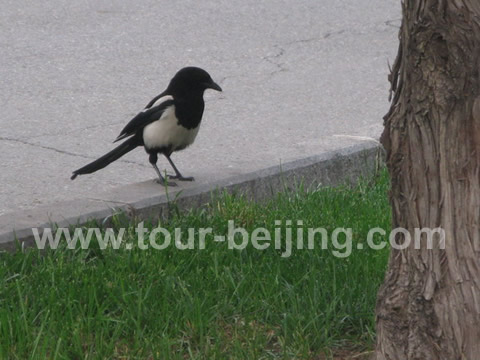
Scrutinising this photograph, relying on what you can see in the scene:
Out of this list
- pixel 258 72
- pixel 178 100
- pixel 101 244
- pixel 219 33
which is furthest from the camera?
pixel 219 33

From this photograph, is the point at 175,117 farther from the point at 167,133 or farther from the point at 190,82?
the point at 190,82

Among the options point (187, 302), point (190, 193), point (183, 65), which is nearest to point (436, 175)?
point (187, 302)

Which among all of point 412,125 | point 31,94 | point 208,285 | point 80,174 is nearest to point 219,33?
point 31,94

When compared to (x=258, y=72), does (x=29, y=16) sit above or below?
above

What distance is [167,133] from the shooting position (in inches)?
201

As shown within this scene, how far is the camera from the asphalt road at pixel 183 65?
5805 mm

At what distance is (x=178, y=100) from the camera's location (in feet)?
16.6

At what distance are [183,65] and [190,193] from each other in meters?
3.49

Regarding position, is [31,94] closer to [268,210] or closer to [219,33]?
[219,33]

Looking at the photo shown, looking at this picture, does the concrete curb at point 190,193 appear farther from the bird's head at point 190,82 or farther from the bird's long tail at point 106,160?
the bird's head at point 190,82

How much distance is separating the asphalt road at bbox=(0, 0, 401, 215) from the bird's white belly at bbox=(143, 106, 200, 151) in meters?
0.21

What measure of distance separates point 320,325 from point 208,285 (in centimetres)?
51

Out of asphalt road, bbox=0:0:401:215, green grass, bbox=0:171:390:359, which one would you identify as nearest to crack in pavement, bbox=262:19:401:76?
asphalt road, bbox=0:0:401:215

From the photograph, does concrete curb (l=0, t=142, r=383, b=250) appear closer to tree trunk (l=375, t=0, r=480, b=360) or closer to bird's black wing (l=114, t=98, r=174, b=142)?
bird's black wing (l=114, t=98, r=174, b=142)
